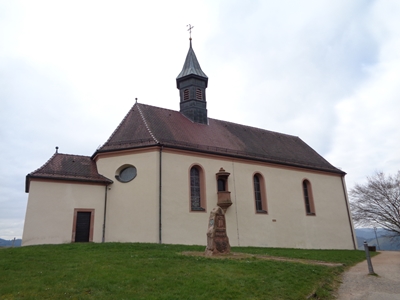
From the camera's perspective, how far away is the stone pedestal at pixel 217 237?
38.0ft

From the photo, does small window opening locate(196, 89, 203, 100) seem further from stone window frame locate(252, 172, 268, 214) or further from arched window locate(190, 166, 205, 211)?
stone window frame locate(252, 172, 268, 214)

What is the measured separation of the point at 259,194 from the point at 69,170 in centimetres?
1127

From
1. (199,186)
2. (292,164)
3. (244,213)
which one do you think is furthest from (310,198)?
(199,186)

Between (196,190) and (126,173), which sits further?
(196,190)

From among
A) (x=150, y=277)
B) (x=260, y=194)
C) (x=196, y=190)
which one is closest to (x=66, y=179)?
(x=196, y=190)

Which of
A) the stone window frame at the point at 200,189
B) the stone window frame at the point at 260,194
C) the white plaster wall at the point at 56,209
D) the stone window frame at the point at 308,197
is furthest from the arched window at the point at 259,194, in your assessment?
the white plaster wall at the point at 56,209

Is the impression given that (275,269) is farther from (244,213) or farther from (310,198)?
(310,198)

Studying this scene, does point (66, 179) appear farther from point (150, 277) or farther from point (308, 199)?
point (308, 199)

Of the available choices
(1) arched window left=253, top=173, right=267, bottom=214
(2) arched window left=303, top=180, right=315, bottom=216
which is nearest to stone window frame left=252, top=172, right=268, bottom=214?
(1) arched window left=253, top=173, right=267, bottom=214

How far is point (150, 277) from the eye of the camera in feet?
26.2

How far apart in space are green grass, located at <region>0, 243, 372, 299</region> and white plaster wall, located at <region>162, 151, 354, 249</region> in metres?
5.58

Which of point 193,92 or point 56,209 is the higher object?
point 193,92

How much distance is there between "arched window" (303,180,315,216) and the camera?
22406mm

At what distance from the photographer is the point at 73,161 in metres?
17.8
